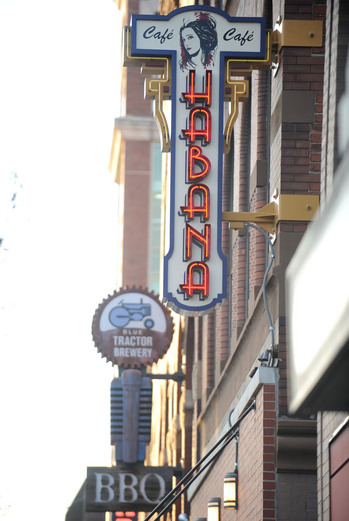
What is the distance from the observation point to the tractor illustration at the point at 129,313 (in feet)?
80.1

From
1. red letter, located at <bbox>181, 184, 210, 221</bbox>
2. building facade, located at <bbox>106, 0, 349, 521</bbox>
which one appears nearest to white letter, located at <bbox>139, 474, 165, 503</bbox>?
building facade, located at <bbox>106, 0, 349, 521</bbox>

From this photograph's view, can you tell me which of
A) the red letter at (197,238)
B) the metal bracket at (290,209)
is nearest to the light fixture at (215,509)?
the red letter at (197,238)

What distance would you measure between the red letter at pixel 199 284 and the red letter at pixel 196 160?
95 cm

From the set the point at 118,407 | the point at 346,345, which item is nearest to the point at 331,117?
the point at 346,345

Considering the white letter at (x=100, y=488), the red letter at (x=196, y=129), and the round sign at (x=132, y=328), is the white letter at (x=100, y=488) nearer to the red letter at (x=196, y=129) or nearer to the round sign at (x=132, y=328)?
the round sign at (x=132, y=328)

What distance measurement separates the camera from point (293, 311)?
3922mm

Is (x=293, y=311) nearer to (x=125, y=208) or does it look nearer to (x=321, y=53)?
(x=321, y=53)

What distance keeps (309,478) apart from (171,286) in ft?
8.56

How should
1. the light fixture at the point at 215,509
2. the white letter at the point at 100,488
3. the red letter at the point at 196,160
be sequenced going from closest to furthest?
the red letter at the point at 196,160, the light fixture at the point at 215,509, the white letter at the point at 100,488

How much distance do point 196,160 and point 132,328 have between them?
11.5 meters

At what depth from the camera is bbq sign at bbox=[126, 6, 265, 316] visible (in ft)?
41.7

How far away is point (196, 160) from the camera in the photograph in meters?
13.0

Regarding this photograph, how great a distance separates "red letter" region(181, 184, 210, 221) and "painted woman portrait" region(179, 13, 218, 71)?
1435 millimetres

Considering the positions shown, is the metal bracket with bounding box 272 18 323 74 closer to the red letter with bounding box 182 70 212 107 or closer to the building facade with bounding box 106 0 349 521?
the building facade with bounding box 106 0 349 521
